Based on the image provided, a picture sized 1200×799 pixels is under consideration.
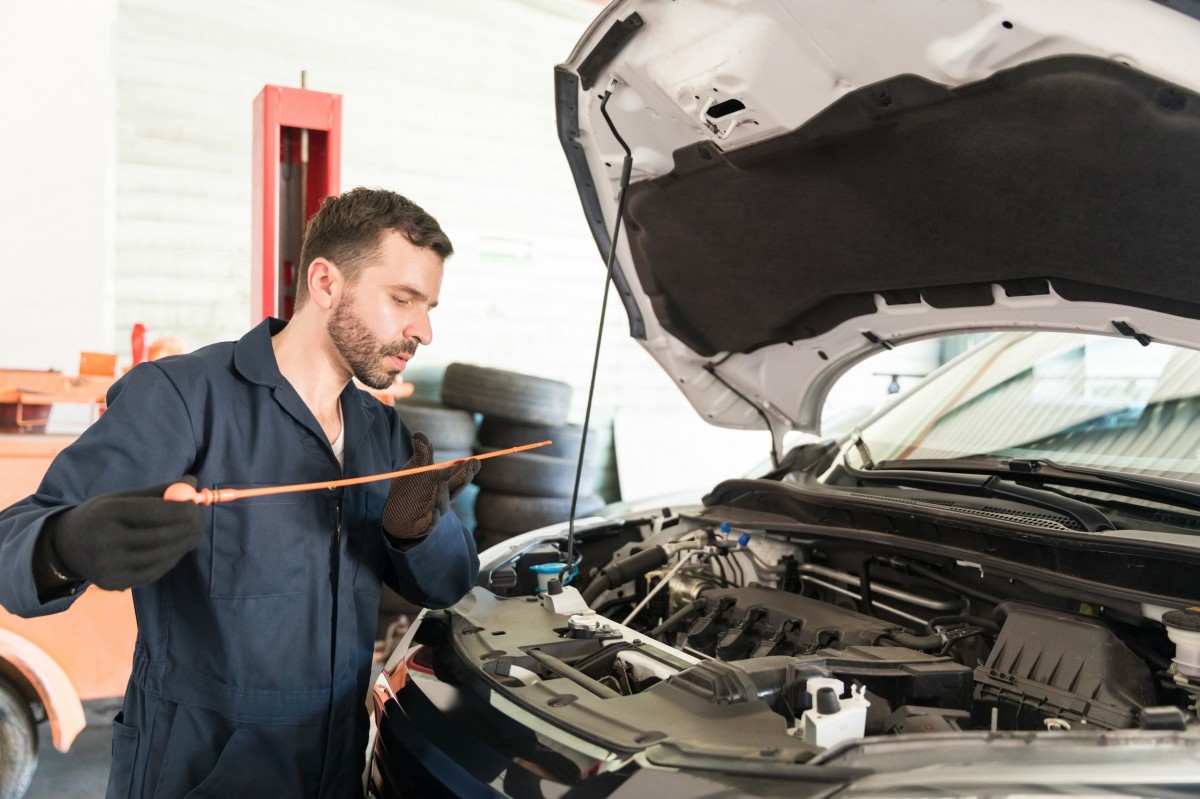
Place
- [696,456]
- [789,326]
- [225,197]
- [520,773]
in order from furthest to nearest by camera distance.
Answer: [696,456], [225,197], [789,326], [520,773]

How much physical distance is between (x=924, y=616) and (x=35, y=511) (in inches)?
67.5

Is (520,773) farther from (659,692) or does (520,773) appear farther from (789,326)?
(789,326)

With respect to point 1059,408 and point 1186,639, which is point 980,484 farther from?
point 1186,639

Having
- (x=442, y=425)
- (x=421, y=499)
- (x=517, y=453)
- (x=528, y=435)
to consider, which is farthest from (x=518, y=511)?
(x=421, y=499)

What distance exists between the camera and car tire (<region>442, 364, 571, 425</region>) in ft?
15.4

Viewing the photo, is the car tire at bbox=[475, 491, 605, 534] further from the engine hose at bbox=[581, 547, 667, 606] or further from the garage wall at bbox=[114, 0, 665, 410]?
the engine hose at bbox=[581, 547, 667, 606]

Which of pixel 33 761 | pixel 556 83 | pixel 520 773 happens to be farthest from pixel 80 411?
pixel 520 773

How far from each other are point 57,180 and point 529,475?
267cm

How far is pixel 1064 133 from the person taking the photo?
1.37m

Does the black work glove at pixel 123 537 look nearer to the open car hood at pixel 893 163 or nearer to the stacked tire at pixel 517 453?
the open car hood at pixel 893 163

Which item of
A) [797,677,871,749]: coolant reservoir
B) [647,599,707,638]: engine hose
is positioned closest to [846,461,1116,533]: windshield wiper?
[647,599,707,638]: engine hose

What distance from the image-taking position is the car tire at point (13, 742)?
107 inches

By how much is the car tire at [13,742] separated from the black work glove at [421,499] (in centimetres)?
196

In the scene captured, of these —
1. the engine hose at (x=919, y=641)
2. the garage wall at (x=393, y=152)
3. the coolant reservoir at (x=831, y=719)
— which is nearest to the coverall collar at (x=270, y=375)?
the coolant reservoir at (x=831, y=719)
